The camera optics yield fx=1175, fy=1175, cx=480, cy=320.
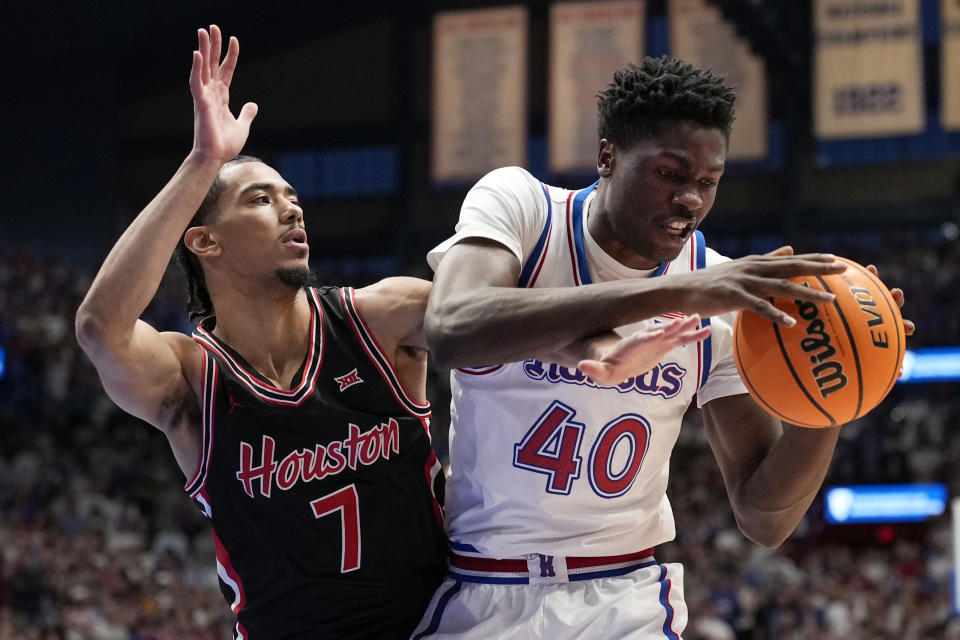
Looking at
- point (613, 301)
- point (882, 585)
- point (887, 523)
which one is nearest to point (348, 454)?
point (613, 301)

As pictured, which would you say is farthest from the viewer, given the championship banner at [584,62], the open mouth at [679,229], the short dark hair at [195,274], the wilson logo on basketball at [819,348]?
the championship banner at [584,62]

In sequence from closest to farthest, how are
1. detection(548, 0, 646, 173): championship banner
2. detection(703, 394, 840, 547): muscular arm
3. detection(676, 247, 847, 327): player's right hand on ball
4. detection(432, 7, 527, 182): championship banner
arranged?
detection(676, 247, 847, 327): player's right hand on ball → detection(703, 394, 840, 547): muscular arm → detection(548, 0, 646, 173): championship banner → detection(432, 7, 527, 182): championship banner

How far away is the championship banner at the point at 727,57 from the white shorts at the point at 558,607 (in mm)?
10277

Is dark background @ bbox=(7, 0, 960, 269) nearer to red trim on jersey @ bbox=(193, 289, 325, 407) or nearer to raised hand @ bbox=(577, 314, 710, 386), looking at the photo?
red trim on jersey @ bbox=(193, 289, 325, 407)

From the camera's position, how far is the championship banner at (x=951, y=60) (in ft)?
40.0

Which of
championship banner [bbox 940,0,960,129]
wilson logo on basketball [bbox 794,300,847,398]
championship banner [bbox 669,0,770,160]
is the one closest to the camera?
wilson logo on basketball [bbox 794,300,847,398]

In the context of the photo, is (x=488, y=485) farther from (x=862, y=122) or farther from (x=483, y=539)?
(x=862, y=122)

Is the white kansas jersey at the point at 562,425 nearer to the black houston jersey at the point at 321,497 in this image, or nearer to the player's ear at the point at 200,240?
the black houston jersey at the point at 321,497

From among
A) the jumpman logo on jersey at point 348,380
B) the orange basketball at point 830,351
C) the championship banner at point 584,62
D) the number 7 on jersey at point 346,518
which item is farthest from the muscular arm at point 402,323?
the championship banner at point 584,62

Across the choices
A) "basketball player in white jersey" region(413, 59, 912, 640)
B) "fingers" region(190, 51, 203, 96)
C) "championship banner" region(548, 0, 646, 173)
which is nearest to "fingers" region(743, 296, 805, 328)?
"basketball player in white jersey" region(413, 59, 912, 640)

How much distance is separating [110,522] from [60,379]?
2641 millimetres

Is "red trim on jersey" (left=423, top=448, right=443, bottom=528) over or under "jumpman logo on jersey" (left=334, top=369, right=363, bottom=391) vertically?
under

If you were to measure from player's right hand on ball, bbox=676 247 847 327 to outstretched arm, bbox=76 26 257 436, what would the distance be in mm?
1407

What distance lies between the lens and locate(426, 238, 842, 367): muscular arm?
2248 mm
